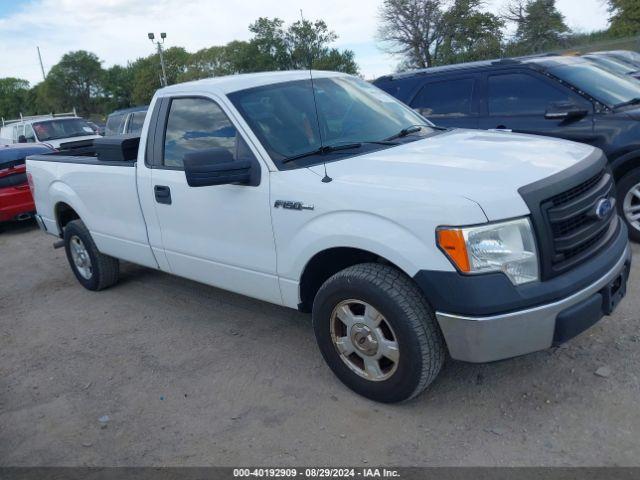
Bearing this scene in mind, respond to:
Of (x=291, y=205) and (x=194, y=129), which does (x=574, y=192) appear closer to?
(x=291, y=205)

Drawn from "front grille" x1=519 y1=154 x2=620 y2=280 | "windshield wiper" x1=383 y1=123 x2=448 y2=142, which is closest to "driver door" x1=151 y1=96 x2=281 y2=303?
"windshield wiper" x1=383 y1=123 x2=448 y2=142

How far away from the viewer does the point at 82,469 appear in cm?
324

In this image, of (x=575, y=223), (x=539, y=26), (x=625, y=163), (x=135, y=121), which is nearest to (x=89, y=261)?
(x=575, y=223)

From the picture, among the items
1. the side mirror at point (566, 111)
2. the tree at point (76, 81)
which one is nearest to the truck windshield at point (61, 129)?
the side mirror at point (566, 111)

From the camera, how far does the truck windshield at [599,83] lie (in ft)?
20.0

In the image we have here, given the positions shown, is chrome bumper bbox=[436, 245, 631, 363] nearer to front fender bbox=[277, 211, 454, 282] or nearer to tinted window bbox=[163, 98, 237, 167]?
front fender bbox=[277, 211, 454, 282]

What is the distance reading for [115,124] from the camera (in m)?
14.2

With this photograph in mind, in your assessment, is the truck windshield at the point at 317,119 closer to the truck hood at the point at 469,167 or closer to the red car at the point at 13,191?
the truck hood at the point at 469,167

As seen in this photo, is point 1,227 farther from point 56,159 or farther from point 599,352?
point 599,352

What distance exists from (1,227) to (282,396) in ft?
29.4

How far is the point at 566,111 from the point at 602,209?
2936 mm

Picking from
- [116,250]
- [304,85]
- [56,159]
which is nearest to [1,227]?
[56,159]

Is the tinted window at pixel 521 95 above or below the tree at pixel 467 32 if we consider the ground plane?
below

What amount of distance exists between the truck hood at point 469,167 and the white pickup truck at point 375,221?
0.04ft
